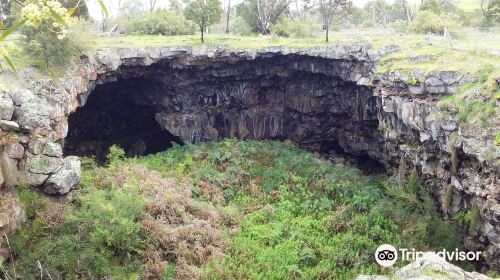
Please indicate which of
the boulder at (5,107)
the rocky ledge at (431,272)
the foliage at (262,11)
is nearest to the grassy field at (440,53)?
the boulder at (5,107)

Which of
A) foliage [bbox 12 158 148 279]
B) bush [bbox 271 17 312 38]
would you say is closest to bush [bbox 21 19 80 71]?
foliage [bbox 12 158 148 279]

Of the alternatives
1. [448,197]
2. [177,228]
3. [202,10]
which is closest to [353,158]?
[448,197]

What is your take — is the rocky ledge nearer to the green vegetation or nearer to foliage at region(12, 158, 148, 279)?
the green vegetation

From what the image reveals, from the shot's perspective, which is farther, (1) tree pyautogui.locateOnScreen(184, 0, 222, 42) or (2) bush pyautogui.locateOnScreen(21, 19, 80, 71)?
(1) tree pyautogui.locateOnScreen(184, 0, 222, 42)

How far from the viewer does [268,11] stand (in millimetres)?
40594

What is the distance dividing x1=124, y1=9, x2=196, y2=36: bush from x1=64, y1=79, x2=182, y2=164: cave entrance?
6872 mm

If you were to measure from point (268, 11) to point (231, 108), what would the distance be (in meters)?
14.3

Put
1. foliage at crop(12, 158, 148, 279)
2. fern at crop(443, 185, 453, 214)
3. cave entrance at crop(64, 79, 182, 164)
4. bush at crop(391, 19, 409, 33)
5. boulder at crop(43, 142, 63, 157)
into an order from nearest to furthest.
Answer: foliage at crop(12, 158, 148, 279), boulder at crop(43, 142, 63, 157), fern at crop(443, 185, 453, 214), cave entrance at crop(64, 79, 182, 164), bush at crop(391, 19, 409, 33)

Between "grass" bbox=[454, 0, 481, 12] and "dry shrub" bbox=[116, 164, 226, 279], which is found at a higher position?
"grass" bbox=[454, 0, 481, 12]

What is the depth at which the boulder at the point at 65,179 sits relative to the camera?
54.2 feet

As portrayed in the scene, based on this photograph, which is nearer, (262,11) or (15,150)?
(15,150)

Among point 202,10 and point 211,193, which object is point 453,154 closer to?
point 211,193

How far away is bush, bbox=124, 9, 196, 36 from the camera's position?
110 feet

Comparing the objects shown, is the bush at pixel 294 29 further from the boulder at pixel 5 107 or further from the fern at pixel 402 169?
the boulder at pixel 5 107
